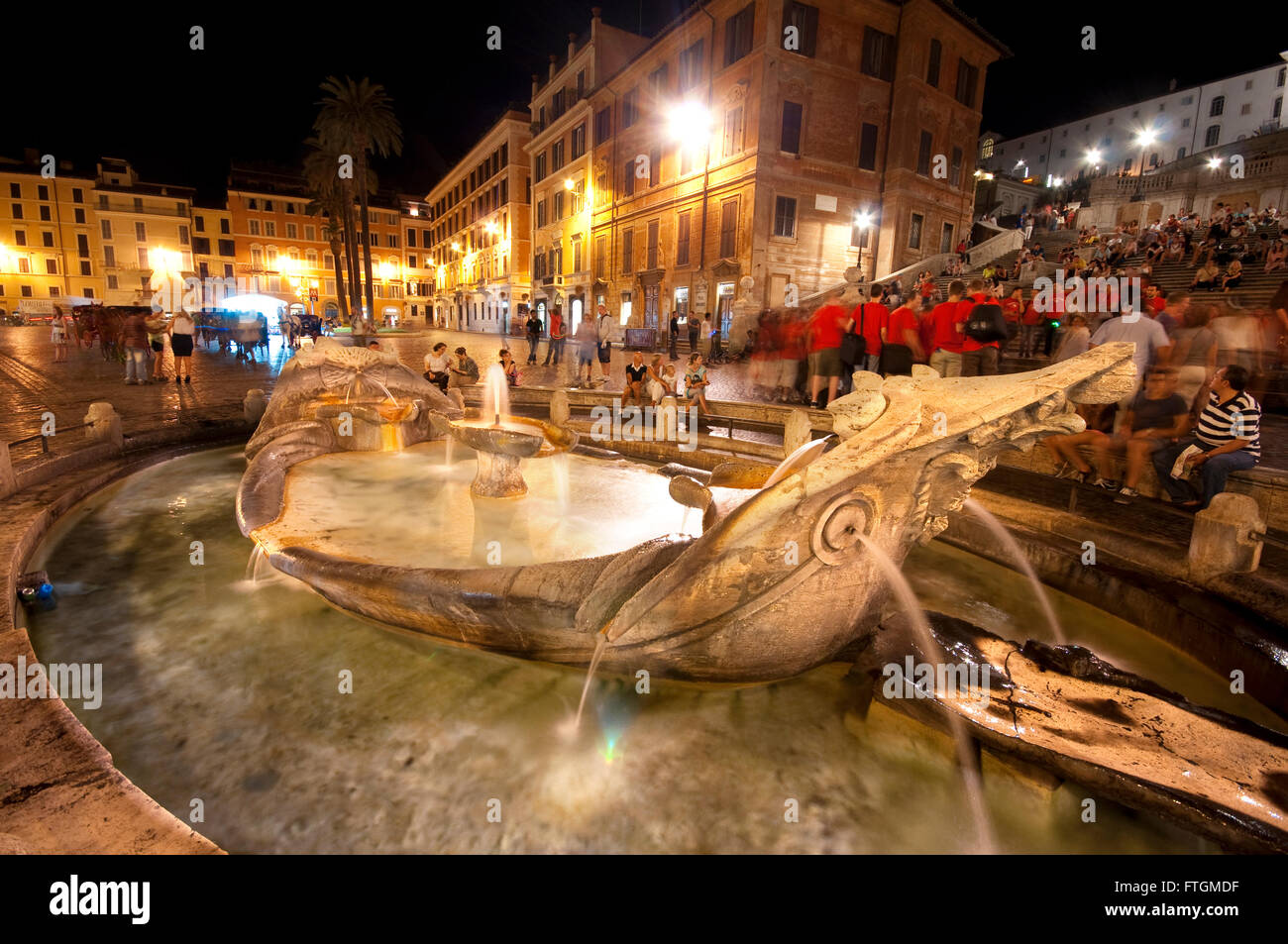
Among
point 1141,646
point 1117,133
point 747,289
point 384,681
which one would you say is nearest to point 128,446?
point 384,681

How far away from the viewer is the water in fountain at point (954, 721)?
2.43 meters

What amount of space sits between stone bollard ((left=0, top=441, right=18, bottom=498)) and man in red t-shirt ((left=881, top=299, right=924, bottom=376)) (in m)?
9.51

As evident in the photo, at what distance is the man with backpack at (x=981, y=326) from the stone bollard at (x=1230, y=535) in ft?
12.7

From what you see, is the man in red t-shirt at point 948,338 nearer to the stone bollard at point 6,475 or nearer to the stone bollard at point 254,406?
the stone bollard at point 6,475

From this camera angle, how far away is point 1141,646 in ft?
12.9

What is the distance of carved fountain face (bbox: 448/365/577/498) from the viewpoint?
17.2ft

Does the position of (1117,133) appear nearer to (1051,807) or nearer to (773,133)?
(773,133)

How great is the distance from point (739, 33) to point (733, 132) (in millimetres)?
3825
